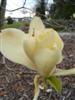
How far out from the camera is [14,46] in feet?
1.43

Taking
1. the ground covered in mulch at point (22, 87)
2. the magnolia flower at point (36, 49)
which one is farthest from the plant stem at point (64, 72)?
the ground covered in mulch at point (22, 87)

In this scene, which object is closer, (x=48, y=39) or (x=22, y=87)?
(x=48, y=39)

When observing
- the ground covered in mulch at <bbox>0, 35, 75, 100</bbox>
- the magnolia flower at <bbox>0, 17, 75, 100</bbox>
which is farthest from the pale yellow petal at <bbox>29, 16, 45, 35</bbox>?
the ground covered in mulch at <bbox>0, 35, 75, 100</bbox>

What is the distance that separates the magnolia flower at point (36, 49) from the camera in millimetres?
431

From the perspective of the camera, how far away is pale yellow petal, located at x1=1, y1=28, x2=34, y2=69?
430mm

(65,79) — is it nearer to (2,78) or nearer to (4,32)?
(2,78)

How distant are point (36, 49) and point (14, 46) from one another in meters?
0.03

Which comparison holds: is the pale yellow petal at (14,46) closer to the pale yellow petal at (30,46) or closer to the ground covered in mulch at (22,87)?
the pale yellow petal at (30,46)

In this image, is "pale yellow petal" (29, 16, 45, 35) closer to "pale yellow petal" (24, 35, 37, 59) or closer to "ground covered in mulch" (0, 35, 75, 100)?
"pale yellow petal" (24, 35, 37, 59)

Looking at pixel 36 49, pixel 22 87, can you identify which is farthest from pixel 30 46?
pixel 22 87

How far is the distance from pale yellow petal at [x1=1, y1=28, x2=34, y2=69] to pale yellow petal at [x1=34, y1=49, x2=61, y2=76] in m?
0.01

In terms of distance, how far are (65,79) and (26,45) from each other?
259 cm

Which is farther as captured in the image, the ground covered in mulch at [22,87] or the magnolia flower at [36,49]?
the ground covered in mulch at [22,87]

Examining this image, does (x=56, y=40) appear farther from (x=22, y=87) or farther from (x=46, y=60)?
(x=22, y=87)
